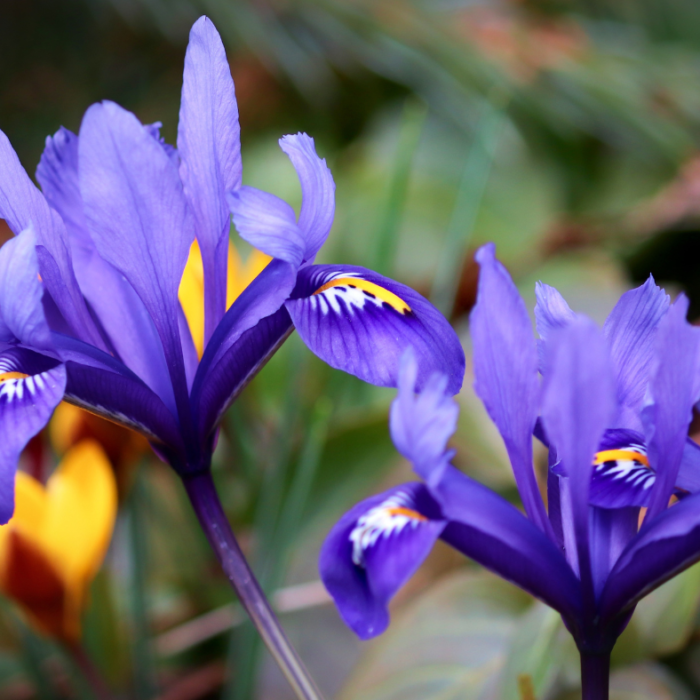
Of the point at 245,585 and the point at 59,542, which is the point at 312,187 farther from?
the point at 59,542

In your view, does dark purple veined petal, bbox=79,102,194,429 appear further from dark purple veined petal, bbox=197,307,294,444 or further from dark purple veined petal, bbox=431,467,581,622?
dark purple veined petal, bbox=431,467,581,622

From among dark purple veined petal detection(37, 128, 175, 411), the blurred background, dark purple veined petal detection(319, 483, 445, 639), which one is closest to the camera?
dark purple veined petal detection(319, 483, 445, 639)

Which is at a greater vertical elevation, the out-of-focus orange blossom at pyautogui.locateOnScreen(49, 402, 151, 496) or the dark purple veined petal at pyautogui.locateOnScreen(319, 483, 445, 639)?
the dark purple veined petal at pyautogui.locateOnScreen(319, 483, 445, 639)

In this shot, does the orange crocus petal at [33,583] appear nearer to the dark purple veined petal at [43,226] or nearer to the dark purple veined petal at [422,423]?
the dark purple veined petal at [43,226]

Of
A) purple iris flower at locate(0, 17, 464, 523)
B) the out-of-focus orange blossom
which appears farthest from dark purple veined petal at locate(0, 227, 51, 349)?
the out-of-focus orange blossom

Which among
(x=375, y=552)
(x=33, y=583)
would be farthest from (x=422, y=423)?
(x=33, y=583)

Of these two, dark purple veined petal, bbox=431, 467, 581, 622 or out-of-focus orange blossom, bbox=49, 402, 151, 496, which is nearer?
dark purple veined petal, bbox=431, 467, 581, 622

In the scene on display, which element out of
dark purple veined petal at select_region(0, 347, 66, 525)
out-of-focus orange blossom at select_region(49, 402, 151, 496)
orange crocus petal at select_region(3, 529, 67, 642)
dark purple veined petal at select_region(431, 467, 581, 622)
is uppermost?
dark purple veined petal at select_region(0, 347, 66, 525)
